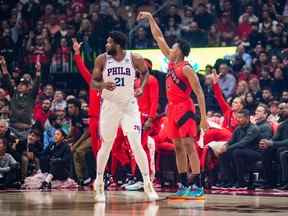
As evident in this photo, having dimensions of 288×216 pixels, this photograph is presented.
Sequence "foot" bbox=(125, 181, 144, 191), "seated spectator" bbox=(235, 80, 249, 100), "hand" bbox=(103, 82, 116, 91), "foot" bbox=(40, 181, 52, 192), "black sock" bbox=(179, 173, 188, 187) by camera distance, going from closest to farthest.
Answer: "hand" bbox=(103, 82, 116, 91) < "black sock" bbox=(179, 173, 188, 187) < "foot" bbox=(125, 181, 144, 191) < "foot" bbox=(40, 181, 52, 192) < "seated spectator" bbox=(235, 80, 249, 100)

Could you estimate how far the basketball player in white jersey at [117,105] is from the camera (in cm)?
997

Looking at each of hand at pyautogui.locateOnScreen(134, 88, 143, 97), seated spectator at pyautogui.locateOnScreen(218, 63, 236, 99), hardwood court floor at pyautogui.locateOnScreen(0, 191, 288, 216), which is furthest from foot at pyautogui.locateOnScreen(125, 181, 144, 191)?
seated spectator at pyautogui.locateOnScreen(218, 63, 236, 99)

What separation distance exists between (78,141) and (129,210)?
17.7ft

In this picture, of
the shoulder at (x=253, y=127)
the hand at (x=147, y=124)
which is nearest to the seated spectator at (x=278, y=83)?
the shoulder at (x=253, y=127)

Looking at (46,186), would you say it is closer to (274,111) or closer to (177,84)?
(177,84)

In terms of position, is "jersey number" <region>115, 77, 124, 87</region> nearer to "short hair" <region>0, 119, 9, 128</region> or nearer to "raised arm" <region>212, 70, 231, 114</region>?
"raised arm" <region>212, 70, 231, 114</region>

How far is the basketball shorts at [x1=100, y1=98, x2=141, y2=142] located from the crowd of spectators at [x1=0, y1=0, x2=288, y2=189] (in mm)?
3254

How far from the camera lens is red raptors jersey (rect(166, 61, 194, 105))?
10544 mm

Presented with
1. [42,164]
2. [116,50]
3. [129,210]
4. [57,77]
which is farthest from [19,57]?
[129,210]

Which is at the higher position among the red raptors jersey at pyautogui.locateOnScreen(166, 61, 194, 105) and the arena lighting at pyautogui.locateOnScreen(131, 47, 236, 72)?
the arena lighting at pyautogui.locateOnScreen(131, 47, 236, 72)

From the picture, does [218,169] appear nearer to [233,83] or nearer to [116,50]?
[233,83]

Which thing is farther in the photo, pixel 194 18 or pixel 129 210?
pixel 194 18

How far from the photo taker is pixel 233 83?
15.8 m

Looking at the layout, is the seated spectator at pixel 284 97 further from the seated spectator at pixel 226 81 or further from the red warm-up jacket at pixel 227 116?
the seated spectator at pixel 226 81
